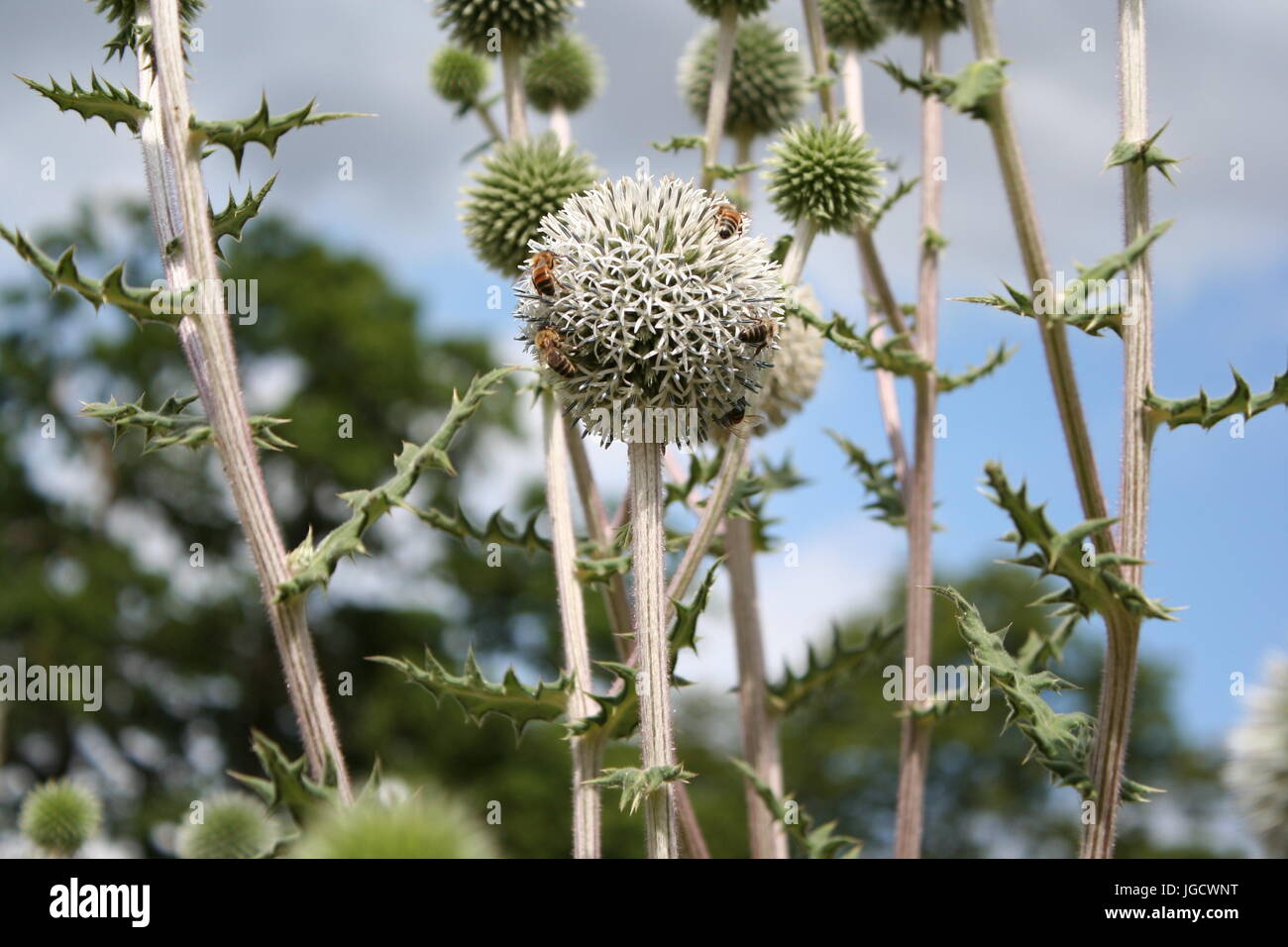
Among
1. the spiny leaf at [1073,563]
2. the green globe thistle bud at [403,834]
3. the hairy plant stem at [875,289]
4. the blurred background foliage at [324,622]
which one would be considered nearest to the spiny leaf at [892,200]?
the hairy plant stem at [875,289]

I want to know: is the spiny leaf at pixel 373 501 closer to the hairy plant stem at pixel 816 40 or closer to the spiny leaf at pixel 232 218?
the spiny leaf at pixel 232 218

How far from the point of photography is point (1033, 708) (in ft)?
9.66

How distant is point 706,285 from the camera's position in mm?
2979

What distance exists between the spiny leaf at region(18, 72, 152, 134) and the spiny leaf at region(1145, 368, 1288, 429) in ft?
9.43

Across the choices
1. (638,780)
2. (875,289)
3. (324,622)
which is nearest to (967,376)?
(875,289)

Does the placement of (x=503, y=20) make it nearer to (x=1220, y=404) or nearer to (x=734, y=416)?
(x=734, y=416)

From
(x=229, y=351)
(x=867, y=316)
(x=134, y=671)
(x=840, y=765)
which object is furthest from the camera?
(x=840, y=765)

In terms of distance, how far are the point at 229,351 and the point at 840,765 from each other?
1078 inches

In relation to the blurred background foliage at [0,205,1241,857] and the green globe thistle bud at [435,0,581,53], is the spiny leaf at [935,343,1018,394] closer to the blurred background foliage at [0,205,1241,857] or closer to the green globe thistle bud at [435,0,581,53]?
the green globe thistle bud at [435,0,581,53]

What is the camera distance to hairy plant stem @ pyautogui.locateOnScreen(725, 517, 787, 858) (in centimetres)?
450

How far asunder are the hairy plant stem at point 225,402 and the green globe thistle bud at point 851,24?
2884 mm
